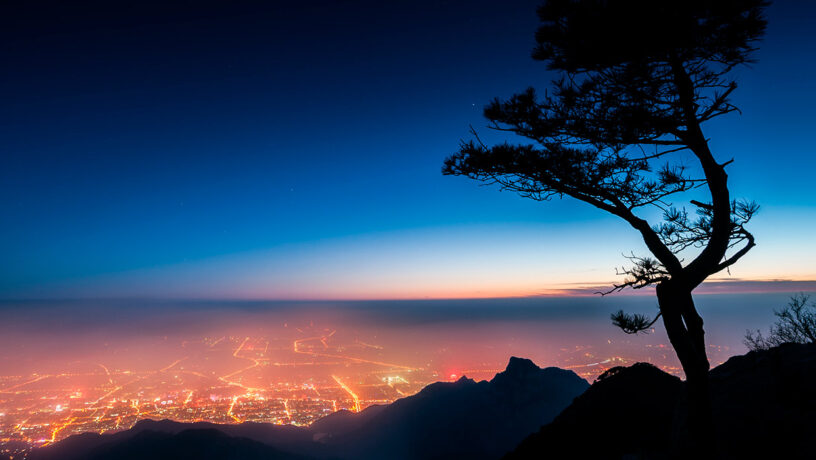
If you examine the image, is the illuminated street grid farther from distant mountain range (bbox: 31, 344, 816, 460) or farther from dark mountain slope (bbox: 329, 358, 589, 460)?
dark mountain slope (bbox: 329, 358, 589, 460)

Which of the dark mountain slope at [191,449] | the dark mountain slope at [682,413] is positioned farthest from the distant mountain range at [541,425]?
the dark mountain slope at [191,449]

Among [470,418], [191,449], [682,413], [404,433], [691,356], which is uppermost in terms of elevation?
[691,356]

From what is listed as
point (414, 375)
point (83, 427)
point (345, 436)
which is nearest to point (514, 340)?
point (414, 375)

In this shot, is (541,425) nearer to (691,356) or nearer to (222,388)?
(691,356)

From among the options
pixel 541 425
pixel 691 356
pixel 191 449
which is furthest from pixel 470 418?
pixel 691 356

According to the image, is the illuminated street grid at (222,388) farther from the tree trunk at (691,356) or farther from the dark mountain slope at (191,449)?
the tree trunk at (691,356)

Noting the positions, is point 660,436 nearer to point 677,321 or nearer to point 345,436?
point 677,321

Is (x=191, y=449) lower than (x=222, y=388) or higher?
higher
